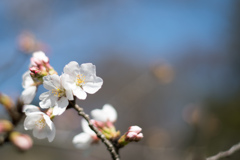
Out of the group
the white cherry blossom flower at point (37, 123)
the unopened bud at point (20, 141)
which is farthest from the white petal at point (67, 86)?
the unopened bud at point (20, 141)

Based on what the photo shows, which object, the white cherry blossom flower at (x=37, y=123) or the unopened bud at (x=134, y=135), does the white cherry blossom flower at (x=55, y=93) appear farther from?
the unopened bud at (x=134, y=135)

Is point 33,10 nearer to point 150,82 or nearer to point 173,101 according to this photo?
point 150,82

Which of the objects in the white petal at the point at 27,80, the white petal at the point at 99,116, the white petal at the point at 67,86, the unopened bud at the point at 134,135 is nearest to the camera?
the white petal at the point at 67,86

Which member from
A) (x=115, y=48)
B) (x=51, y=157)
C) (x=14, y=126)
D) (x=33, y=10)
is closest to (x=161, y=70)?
(x=14, y=126)

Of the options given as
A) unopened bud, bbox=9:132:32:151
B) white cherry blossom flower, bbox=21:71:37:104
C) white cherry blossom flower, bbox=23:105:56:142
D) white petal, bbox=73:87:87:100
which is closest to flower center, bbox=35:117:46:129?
white cherry blossom flower, bbox=23:105:56:142

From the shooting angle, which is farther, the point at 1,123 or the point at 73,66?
the point at 1,123

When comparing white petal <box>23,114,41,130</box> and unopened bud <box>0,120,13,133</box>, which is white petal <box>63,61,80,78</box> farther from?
unopened bud <box>0,120,13,133</box>
